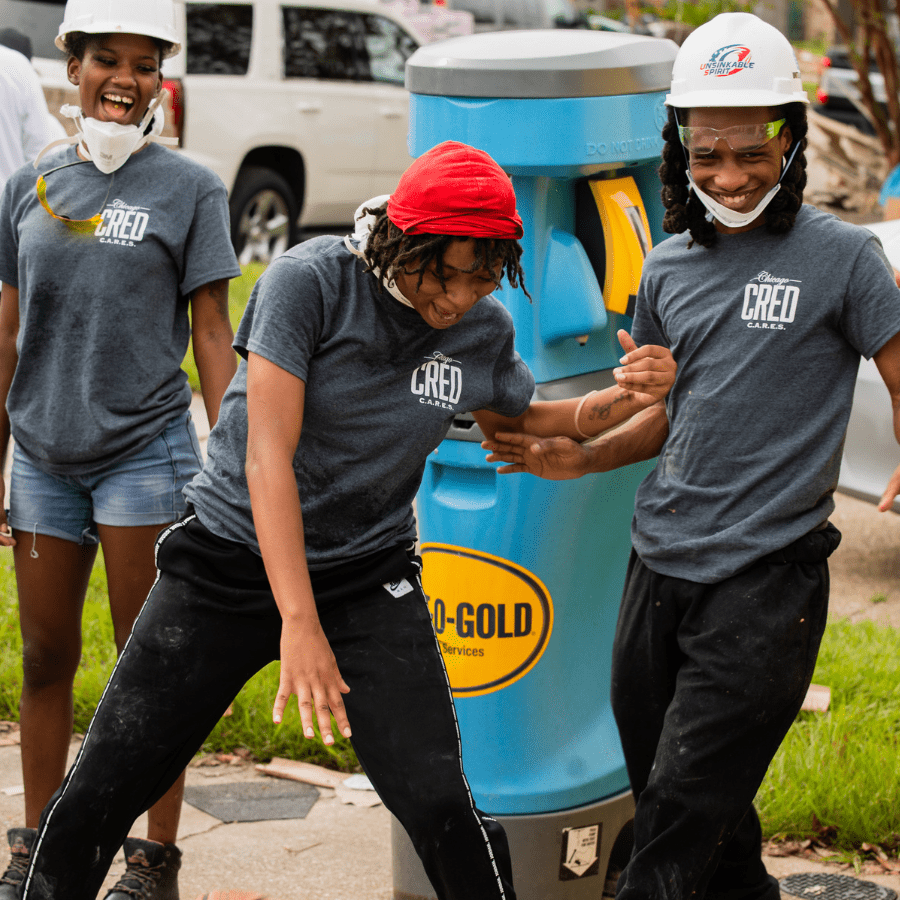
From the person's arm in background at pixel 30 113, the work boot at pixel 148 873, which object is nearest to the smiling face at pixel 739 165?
the work boot at pixel 148 873

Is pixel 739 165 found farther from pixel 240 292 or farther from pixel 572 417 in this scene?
pixel 240 292

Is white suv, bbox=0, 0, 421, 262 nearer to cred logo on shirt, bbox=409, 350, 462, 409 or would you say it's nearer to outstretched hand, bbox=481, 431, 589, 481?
outstretched hand, bbox=481, 431, 589, 481

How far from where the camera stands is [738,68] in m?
2.44

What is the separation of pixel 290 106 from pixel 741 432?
26.5 ft

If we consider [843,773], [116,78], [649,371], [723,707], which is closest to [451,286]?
[649,371]

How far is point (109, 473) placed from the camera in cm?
284

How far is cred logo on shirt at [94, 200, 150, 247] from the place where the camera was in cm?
277

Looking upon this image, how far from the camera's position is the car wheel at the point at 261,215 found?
9664 mm

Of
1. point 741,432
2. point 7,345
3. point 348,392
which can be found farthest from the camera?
point 7,345

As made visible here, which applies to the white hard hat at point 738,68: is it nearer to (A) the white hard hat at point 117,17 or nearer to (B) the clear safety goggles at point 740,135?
(B) the clear safety goggles at point 740,135

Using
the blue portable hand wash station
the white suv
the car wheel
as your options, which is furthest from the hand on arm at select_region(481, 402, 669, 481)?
the car wheel

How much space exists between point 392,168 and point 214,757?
7.72 meters

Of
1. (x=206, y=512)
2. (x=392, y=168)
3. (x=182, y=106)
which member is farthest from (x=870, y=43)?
(x=206, y=512)

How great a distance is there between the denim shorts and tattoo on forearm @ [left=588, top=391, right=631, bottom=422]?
854 millimetres
